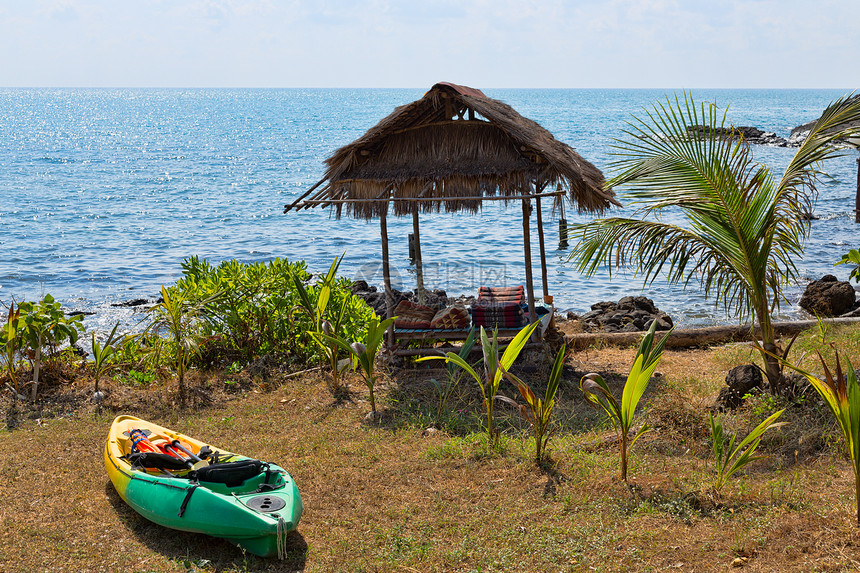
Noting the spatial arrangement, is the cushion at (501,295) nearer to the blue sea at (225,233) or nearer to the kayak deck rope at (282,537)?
the blue sea at (225,233)

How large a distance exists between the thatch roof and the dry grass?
2381 mm

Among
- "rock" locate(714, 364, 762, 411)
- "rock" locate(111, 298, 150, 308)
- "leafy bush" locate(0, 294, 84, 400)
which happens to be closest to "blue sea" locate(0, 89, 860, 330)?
"rock" locate(111, 298, 150, 308)

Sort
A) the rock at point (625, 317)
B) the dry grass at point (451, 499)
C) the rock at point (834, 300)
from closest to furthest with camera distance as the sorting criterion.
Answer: the dry grass at point (451, 499) < the rock at point (625, 317) < the rock at point (834, 300)

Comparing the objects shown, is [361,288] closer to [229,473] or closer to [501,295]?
[501,295]

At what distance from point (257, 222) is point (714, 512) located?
26.8m

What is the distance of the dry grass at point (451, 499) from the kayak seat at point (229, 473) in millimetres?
398

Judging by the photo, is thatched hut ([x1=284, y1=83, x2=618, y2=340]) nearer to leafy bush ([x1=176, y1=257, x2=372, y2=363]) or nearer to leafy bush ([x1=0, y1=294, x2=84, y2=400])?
leafy bush ([x1=176, y1=257, x2=372, y2=363])

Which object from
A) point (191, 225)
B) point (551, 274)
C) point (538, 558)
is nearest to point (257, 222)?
point (191, 225)

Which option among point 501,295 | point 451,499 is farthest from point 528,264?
point 451,499

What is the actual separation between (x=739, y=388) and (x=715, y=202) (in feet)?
5.75

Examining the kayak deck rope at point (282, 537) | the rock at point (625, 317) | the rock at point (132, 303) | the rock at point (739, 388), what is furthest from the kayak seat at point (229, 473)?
the rock at point (132, 303)

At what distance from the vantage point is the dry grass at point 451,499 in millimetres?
4305

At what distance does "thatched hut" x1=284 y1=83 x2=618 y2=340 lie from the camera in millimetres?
7816

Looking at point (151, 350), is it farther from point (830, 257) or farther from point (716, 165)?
point (830, 257)
